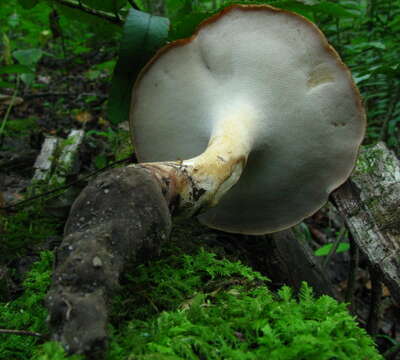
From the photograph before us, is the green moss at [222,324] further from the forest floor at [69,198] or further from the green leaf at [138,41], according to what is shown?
the green leaf at [138,41]

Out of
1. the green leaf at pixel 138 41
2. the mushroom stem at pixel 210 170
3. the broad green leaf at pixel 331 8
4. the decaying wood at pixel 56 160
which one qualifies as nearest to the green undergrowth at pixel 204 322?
the mushroom stem at pixel 210 170

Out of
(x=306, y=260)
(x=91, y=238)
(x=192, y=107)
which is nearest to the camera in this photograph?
(x=91, y=238)

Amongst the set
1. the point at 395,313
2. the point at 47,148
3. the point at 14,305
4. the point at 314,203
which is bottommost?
the point at 395,313

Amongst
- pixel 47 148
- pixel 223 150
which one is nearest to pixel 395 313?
pixel 223 150

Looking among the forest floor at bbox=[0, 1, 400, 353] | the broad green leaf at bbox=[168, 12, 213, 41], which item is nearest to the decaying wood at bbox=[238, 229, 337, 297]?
the forest floor at bbox=[0, 1, 400, 353]

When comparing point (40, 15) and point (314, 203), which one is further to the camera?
point (40, 15)

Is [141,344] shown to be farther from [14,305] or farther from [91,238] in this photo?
[14,305]
